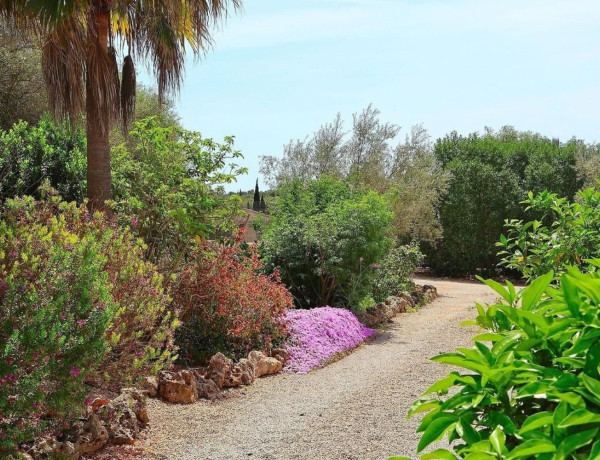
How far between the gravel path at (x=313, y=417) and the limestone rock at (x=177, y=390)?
0.12 meters

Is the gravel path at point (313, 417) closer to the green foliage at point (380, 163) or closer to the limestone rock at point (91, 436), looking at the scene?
the limestone rock at point (91, 436)

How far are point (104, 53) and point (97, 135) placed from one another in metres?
1.17

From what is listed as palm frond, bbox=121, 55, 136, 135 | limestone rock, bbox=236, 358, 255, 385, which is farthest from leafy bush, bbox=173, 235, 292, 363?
palm frond, bbox=121, 55, 136, 135

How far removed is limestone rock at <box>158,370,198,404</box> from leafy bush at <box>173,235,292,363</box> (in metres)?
1.07

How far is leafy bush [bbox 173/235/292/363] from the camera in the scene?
25.9 ft

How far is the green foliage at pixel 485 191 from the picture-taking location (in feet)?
74.6

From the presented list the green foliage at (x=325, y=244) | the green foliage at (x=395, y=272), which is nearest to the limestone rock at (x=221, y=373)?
the green foliage at (x=325, y=244)

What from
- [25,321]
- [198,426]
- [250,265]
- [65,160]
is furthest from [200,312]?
[65,160]

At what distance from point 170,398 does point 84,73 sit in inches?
211

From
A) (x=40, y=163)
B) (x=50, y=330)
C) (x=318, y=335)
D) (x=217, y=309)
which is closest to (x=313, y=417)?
(x=217, y=309)

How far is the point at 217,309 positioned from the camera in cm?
791

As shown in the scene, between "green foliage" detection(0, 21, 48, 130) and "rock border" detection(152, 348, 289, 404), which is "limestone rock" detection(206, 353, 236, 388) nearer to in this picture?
"rock border" detection(152, 348, 289, 404)

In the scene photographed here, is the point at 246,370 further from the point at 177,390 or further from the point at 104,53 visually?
the point at 104,53

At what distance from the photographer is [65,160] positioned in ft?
38.2
